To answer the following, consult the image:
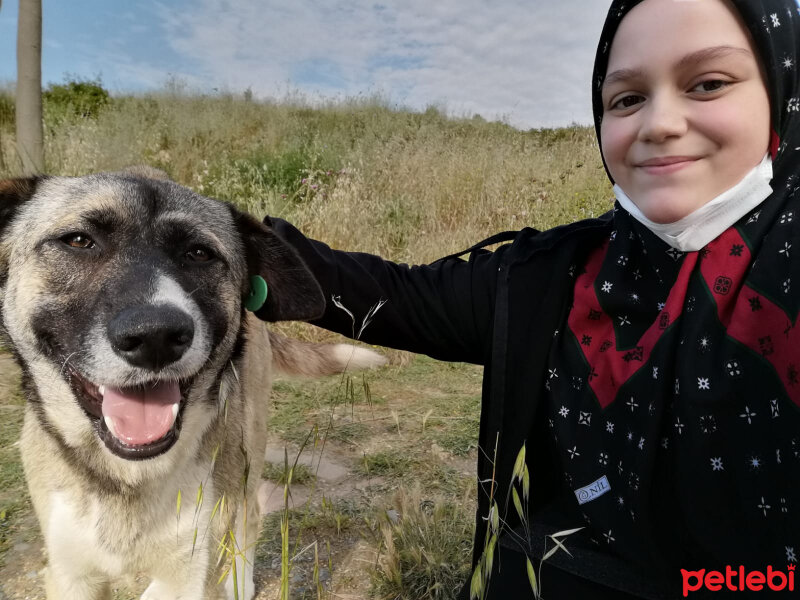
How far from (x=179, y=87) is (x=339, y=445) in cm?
1149

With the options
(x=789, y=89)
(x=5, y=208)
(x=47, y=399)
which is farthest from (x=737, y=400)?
(x=5, y=208)

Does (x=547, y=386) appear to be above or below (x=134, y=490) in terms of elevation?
above

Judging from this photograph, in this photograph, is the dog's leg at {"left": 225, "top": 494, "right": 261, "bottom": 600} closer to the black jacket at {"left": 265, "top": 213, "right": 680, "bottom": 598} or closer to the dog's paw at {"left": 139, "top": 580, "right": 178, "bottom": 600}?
the dog's paw at {"left": 139, "top": 580, "right": 178, "bottom": 600}

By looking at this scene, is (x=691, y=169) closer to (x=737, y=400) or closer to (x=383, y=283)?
(x=737, y=400)

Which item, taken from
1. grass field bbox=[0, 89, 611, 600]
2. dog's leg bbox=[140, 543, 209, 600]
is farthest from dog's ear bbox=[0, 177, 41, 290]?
grass field bbox=[0, 89, 611, 600]

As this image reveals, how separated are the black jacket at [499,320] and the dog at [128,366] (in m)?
0.19

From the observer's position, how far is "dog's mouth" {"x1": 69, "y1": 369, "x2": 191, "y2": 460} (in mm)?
1488

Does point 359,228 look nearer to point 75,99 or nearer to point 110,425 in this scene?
point 110,425

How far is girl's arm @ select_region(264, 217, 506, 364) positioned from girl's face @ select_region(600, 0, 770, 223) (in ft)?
1.98

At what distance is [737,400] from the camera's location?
1.26 m

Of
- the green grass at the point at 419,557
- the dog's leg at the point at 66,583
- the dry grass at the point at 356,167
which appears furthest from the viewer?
the dry grass at the point at 356,167

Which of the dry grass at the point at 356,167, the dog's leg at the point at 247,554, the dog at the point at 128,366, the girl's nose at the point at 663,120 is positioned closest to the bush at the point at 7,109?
the dry grass at the point at 356,167

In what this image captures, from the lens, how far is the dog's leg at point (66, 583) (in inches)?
65.1

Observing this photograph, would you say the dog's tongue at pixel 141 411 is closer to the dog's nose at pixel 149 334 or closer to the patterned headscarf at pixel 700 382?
the dog's nose at pixel 149 334
